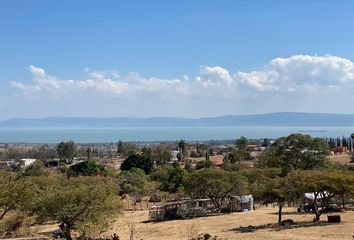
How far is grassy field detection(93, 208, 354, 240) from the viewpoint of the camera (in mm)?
30984


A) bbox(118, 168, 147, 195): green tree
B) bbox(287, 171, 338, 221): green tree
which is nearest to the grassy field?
bbox(287, 171, 338, 221): green tree

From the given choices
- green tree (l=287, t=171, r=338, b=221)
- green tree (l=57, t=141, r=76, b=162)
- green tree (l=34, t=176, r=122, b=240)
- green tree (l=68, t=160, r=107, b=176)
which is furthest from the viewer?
green tree (l=57, t=141, r=76, b=162)

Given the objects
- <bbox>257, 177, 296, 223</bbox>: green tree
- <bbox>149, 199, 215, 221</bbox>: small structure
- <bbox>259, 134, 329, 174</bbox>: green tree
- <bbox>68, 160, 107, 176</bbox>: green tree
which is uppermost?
<bbox>259, 134, 329, 174</bbox>: green tree

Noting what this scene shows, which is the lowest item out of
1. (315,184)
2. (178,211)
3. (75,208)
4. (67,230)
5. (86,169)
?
(178,211)

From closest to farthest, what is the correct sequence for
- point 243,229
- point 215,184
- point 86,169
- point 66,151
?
point 243,229, point 215,184, point 86,169, point 66,151

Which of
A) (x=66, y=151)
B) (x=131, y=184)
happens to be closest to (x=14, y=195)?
(x=131, y=184)

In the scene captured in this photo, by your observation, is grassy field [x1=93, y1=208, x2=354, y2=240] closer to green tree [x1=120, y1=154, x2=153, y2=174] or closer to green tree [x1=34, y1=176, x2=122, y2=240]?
green tree [x1=34, y1=176, x2=122, y2=240]

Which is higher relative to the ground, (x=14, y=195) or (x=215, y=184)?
(x=215, y=184)

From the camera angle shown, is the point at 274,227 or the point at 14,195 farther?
the point at 14,195

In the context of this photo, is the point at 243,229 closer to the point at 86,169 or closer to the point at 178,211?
the point at 178,211

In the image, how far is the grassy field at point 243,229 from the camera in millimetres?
30984

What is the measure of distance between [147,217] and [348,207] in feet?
63.7

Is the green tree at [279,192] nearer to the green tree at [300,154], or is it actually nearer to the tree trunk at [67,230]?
the tree trunk at [67,230]

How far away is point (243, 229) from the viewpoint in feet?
116
